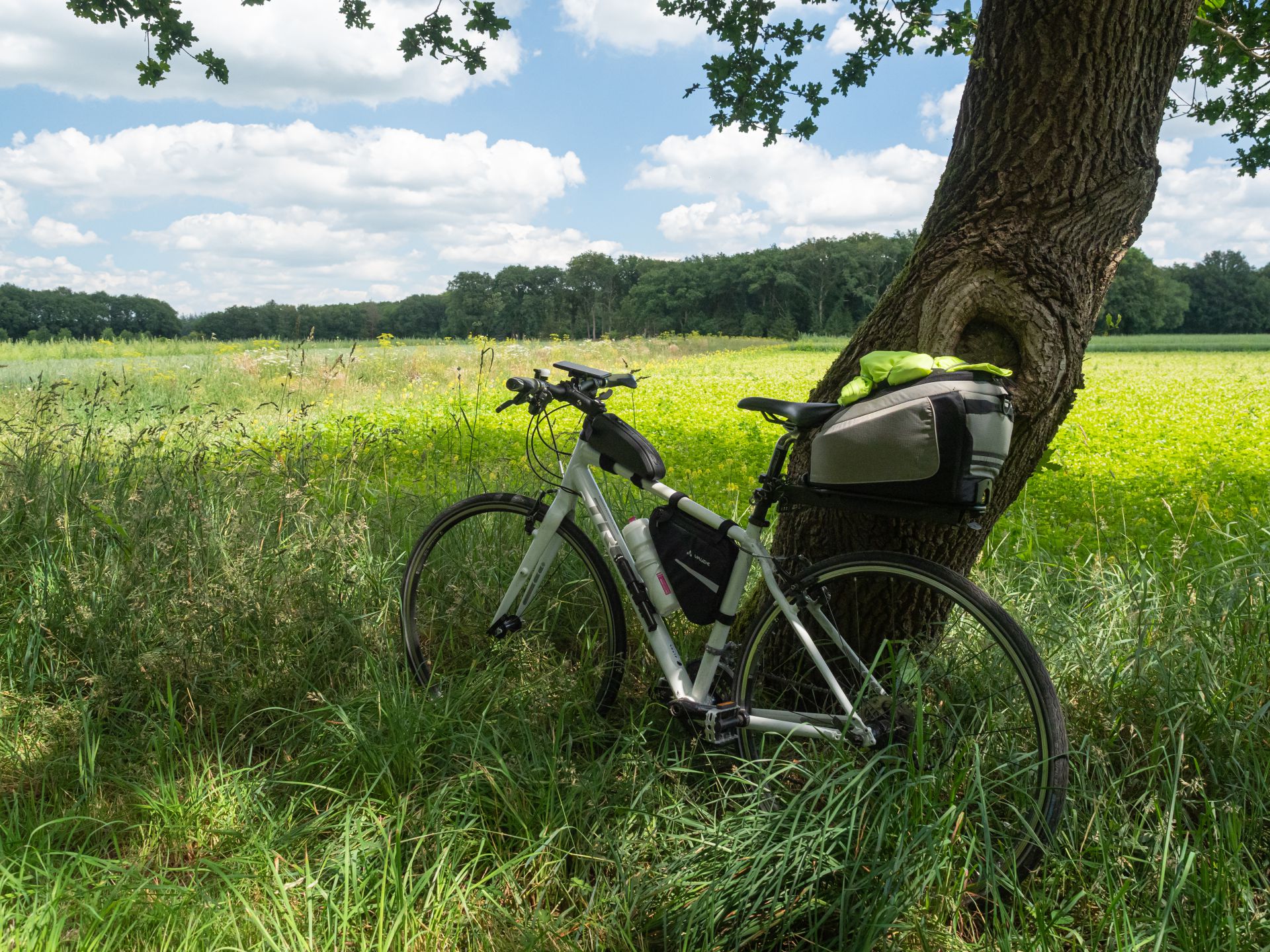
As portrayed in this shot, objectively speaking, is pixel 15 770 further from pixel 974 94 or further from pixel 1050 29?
pixel 1050 29

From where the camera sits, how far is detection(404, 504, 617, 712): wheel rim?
2.77 metres

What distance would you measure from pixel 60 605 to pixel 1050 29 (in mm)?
4056

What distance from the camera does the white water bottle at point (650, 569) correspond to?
2.57 m

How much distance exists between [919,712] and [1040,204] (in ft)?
5.28

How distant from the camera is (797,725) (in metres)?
2.27

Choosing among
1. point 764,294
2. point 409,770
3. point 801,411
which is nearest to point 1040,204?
point 801,411

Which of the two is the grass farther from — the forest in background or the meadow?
the meadow

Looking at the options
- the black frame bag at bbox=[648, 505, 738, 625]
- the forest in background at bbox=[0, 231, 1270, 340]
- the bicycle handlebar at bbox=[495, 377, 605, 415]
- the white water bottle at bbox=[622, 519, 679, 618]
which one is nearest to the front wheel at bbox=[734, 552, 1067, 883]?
the black frame bag at bbox=[648, 505, 738, 625]

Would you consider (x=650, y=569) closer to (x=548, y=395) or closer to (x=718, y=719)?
(x=718, y=719)

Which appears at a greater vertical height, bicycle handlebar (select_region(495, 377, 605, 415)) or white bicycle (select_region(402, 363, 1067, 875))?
bicycle handlebar (select_region(495, 377, 605, 415))

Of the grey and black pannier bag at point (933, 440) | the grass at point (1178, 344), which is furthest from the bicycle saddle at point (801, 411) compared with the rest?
the grass at point (1178, 344)

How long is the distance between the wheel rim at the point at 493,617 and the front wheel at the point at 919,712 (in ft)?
2.20

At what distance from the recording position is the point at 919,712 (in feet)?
6.44

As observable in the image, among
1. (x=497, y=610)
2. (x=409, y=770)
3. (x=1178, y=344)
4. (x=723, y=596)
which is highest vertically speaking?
(x=1178, y=344)
